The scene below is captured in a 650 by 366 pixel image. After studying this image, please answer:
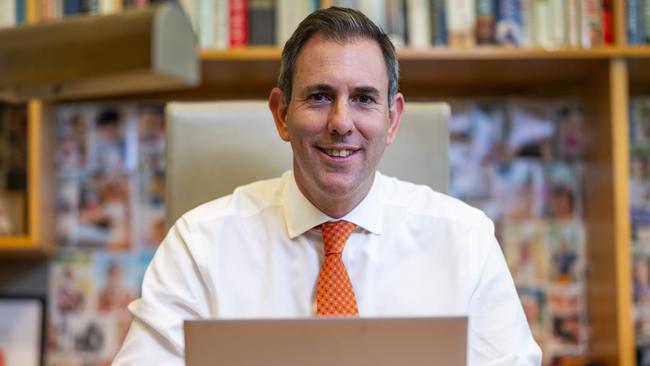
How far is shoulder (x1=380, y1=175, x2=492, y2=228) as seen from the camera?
1259 millimetres

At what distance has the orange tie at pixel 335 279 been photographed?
1139 mm

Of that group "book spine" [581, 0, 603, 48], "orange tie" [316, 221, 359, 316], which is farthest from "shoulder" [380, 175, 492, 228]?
"book spine" [581, 0, 603, 48]

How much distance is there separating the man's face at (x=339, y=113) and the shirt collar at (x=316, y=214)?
58 mm

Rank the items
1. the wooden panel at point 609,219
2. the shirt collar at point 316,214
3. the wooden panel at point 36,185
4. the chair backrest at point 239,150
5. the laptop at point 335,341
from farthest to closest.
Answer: the wooden panel at point 36,185 < the wooden panel at point 609,219 < the chair backrest at point 239,150 < the shirt collar at point 316,214 < the laptop at point 335,341

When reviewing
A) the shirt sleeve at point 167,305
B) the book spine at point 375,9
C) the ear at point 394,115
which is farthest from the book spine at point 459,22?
the shirt sleeve at point 167,305

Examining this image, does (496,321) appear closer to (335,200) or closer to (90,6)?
(335,200)

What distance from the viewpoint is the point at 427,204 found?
4.22 feet

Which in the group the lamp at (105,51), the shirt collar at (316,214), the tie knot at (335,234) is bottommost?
the tie knot at (335,234)

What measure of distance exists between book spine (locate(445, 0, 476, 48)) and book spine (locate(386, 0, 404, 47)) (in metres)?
0.09

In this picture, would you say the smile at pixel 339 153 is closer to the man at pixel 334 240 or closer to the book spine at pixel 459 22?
the man at pixel 334 240

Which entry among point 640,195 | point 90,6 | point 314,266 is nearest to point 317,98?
point 314,266

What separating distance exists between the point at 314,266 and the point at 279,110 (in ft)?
0.85

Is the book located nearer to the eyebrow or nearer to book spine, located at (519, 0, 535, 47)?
book spine, located at (519, 0, 535, 47)

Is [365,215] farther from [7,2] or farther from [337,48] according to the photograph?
[7,2]
